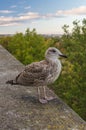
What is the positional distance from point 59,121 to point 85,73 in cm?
2971

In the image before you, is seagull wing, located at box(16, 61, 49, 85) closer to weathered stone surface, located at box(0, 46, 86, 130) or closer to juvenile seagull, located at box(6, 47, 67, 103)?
juvenile seagull, located at box(6, 47, 67, 103)

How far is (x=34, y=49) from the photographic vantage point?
180ft

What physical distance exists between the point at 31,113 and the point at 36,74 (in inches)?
Result: 46.3

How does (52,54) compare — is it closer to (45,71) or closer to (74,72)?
(45,71)

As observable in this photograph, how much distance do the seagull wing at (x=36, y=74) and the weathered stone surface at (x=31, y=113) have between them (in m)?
0.50

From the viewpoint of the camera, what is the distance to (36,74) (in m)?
10.1

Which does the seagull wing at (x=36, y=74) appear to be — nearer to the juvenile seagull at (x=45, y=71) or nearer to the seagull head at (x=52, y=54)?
the juvenile seagull at (x=45, y=71)

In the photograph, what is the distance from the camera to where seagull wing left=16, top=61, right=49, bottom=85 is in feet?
32.7

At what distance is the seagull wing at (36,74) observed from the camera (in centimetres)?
997

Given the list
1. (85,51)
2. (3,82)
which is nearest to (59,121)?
(3,82)

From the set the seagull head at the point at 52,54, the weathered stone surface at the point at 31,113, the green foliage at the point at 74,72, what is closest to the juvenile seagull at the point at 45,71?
the seagull head at the point at 52,54

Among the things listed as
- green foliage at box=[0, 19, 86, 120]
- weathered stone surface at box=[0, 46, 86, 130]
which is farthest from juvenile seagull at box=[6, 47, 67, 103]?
green foliage at box=[0, 19, 86, 120]

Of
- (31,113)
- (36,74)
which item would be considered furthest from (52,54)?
(31,113)

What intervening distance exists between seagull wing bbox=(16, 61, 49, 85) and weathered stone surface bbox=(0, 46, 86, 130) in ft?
1.64
